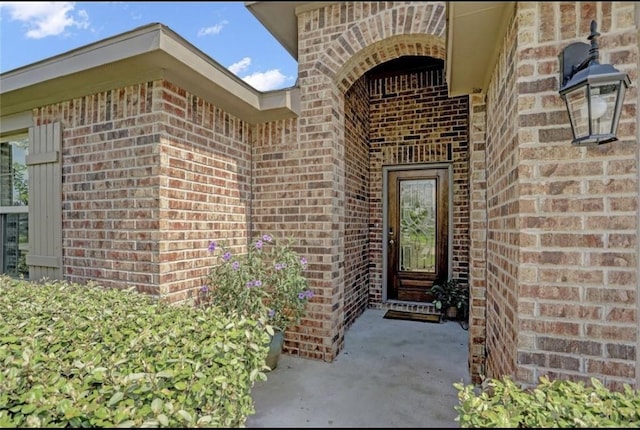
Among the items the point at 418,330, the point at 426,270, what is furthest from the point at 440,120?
the point at 418,330

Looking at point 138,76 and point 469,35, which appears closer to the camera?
point 469,35

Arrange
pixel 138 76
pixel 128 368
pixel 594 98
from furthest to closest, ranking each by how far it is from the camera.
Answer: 1. pixel 138 76
2. pixel 128 368
3. pixel 594 98

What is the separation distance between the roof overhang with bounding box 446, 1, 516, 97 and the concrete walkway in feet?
4.36

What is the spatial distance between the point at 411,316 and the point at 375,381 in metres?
2.91

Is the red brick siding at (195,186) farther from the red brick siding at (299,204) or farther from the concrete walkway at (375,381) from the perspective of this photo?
the concrete walkway at (375,381)

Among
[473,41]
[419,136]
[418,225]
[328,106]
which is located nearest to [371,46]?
[328,106]

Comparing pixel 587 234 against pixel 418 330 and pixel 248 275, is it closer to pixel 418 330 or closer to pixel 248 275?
pixel 248 275

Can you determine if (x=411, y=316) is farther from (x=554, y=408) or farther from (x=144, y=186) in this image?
(x=144, y=186)

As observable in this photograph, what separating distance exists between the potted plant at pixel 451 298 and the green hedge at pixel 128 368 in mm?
3375

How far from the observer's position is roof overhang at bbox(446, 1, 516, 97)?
4.71 ft

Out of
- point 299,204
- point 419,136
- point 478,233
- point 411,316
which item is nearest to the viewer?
point 478,233

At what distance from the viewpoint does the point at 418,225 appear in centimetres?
502

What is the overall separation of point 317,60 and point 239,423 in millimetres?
2951

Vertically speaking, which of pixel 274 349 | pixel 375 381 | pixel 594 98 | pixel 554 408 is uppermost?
pixel 594 98
